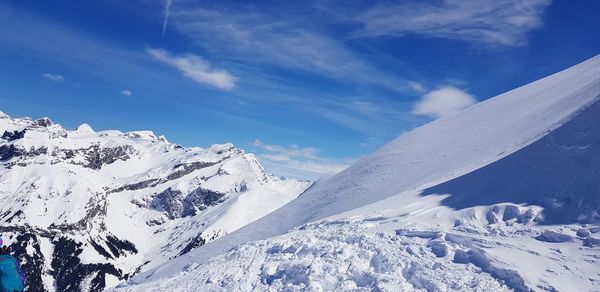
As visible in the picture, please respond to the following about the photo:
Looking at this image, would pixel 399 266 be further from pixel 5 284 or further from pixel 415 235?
pixel 5 284

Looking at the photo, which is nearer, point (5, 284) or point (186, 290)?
point (5, 284)

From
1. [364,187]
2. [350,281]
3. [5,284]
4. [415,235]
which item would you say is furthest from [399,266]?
[364,187]

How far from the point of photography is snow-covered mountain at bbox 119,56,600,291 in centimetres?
1866

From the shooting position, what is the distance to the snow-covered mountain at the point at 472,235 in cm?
1866

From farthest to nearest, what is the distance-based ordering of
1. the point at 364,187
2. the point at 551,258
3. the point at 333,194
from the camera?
the point at 333,194 → the point at 364,187 → the point at 551,258

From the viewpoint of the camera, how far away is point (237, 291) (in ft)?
71.1

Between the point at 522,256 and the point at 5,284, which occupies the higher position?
the point at 5,284

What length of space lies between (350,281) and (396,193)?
19199 millimetres

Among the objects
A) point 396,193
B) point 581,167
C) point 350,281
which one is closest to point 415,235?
point 350,281

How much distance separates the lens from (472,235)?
2191 cm

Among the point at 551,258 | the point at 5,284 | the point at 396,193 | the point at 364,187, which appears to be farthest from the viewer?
the point at 364,187

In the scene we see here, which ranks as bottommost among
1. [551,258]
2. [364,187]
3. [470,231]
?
[551,258]

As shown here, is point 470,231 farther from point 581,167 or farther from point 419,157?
point 419,157

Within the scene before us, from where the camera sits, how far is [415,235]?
23.9 meters
